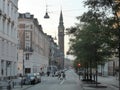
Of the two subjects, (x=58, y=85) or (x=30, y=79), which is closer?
(x=58, y=85)

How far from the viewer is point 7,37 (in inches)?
2859

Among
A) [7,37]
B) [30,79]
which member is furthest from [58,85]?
[7,37]

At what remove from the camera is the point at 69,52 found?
65.6m

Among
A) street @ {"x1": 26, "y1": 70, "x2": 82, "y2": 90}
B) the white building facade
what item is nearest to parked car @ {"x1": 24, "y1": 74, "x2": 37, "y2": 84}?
street @ {"x1": 26, "y1": 70, "x2": 82, "y2": 90}

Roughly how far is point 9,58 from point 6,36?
517 centimetres

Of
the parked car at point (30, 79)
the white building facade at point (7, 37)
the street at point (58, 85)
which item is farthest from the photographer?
the white building facade at point (7, 37)

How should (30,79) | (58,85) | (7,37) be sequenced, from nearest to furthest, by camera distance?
(58,85) → (30,79) → (7,37)

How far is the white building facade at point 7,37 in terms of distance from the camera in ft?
222

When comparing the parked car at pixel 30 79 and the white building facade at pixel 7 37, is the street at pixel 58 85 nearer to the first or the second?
the parked car at pixel 30 79

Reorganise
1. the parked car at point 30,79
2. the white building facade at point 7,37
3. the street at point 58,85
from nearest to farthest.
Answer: the street at point 58,85 → the parked car at point 30,79 → the white building facade at point 7,37

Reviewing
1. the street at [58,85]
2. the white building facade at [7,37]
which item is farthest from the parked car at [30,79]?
the white building facade at [7,37]

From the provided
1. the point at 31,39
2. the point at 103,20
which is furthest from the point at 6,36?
the point at 31,39

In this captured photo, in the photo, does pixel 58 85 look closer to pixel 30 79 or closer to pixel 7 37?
pixel 30 79

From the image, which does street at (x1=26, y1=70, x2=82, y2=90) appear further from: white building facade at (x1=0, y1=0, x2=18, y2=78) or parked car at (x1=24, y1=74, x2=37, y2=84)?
white building facade at (x1=0, y1=0, x2=18, y2=78)
